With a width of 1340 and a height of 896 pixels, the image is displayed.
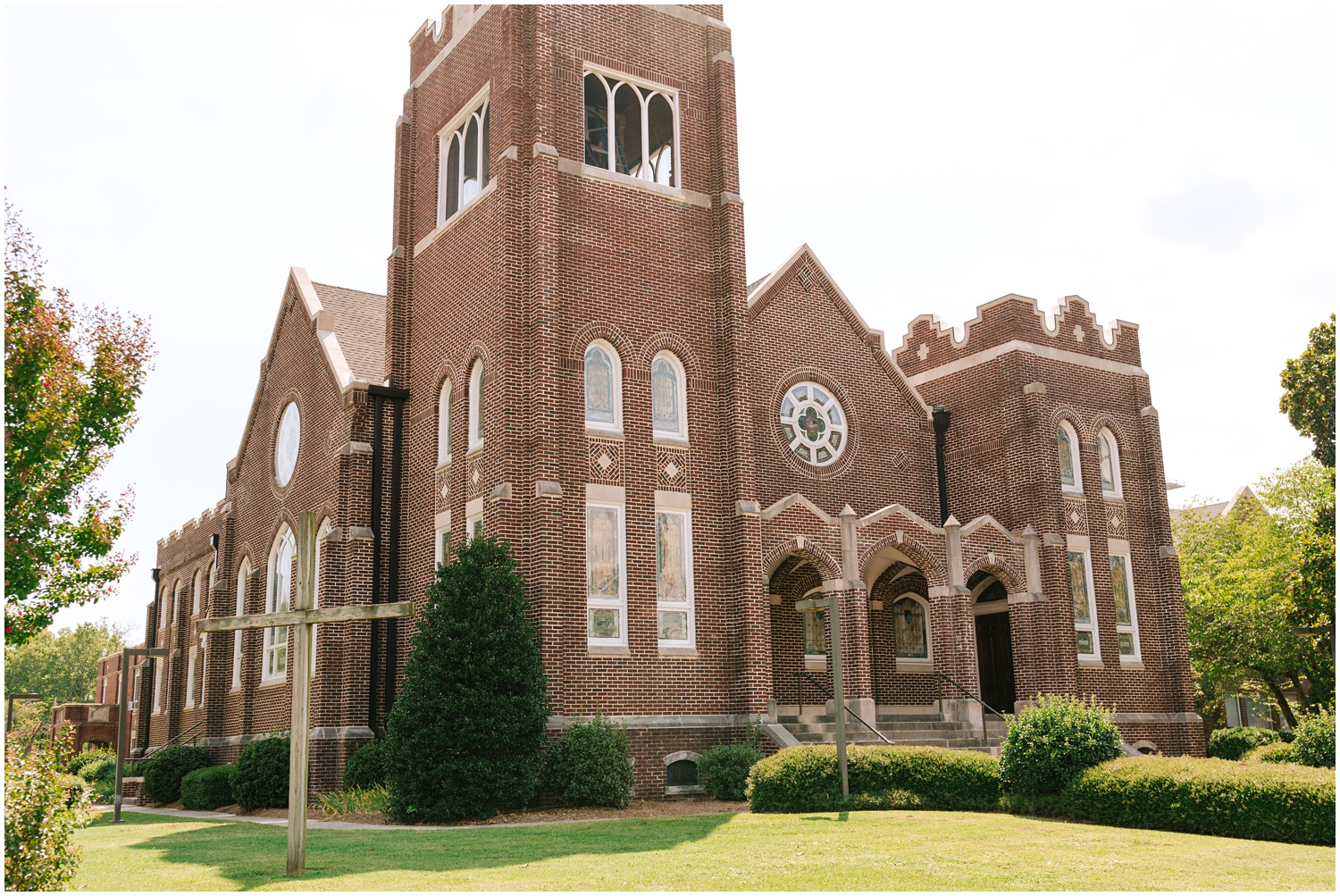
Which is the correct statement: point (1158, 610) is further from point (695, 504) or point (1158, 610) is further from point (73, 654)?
point (73, 654)

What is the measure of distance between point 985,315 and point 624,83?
10403 mm

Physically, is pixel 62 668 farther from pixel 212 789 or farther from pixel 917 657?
pixel 917 657

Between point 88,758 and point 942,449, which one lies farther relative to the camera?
point 88,758

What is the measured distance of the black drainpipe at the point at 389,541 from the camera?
2266cm

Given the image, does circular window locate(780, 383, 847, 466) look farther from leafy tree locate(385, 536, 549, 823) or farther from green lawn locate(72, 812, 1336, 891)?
green lawn locate(72, 812, 1336, 891)

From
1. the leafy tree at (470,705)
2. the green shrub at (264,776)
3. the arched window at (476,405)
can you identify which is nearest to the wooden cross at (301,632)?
the leafy tree at (470,705)

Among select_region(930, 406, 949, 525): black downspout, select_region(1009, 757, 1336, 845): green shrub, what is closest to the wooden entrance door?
select_region(930, 406, 949, 525): black downspout

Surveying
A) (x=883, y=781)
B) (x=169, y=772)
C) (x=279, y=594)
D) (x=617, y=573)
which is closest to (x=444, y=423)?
(x=617, y=573)

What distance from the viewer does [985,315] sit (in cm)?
2791

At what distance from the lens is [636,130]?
24.4 metres

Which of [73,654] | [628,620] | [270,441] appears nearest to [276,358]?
[270,441]

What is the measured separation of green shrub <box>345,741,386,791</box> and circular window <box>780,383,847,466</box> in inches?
403

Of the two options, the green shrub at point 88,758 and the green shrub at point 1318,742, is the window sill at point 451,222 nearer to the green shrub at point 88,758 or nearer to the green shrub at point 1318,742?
the green shrub at point 1318,742

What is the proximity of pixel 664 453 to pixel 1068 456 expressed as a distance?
35.6ft
